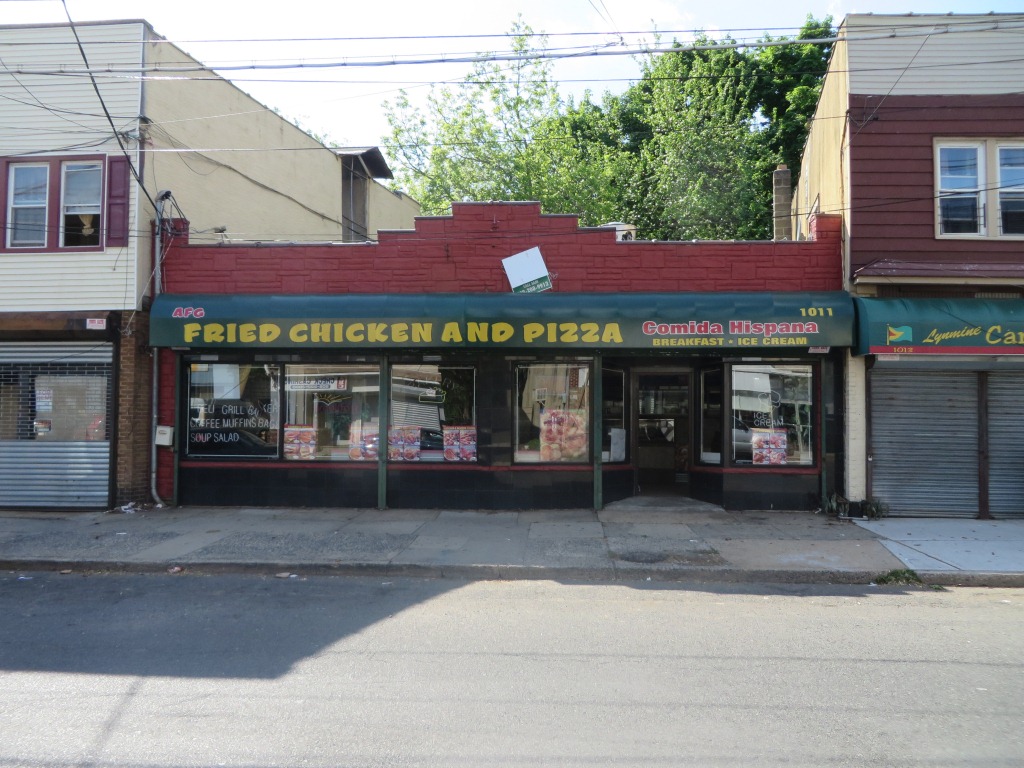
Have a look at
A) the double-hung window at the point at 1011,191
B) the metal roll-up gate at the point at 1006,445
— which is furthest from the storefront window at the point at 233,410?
the double-hung window at the point at 1011,191

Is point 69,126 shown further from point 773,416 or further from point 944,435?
point 944,435

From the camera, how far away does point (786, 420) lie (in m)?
12.1

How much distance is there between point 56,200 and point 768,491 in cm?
1272

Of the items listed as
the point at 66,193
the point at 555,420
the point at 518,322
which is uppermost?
the point at 66,193

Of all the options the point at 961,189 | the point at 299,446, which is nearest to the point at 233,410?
the point at 299,446

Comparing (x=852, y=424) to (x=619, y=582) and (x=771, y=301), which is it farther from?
(x=619, y=582)

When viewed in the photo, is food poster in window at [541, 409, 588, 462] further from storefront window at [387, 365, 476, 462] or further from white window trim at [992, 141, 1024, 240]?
white window trim at [992, 141, 1024, 240]

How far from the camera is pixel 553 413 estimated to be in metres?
12.4

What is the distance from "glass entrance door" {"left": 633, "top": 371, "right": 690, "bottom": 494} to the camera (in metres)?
13.9

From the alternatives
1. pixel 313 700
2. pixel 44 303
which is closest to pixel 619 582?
pixel 313 700

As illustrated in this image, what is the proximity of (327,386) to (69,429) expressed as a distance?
4365mm

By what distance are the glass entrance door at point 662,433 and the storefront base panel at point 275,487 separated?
5.11 m

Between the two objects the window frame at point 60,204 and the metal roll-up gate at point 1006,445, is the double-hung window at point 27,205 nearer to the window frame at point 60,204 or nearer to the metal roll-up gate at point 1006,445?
the window frame at point 60,204

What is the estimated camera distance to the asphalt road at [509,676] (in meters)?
4.29
